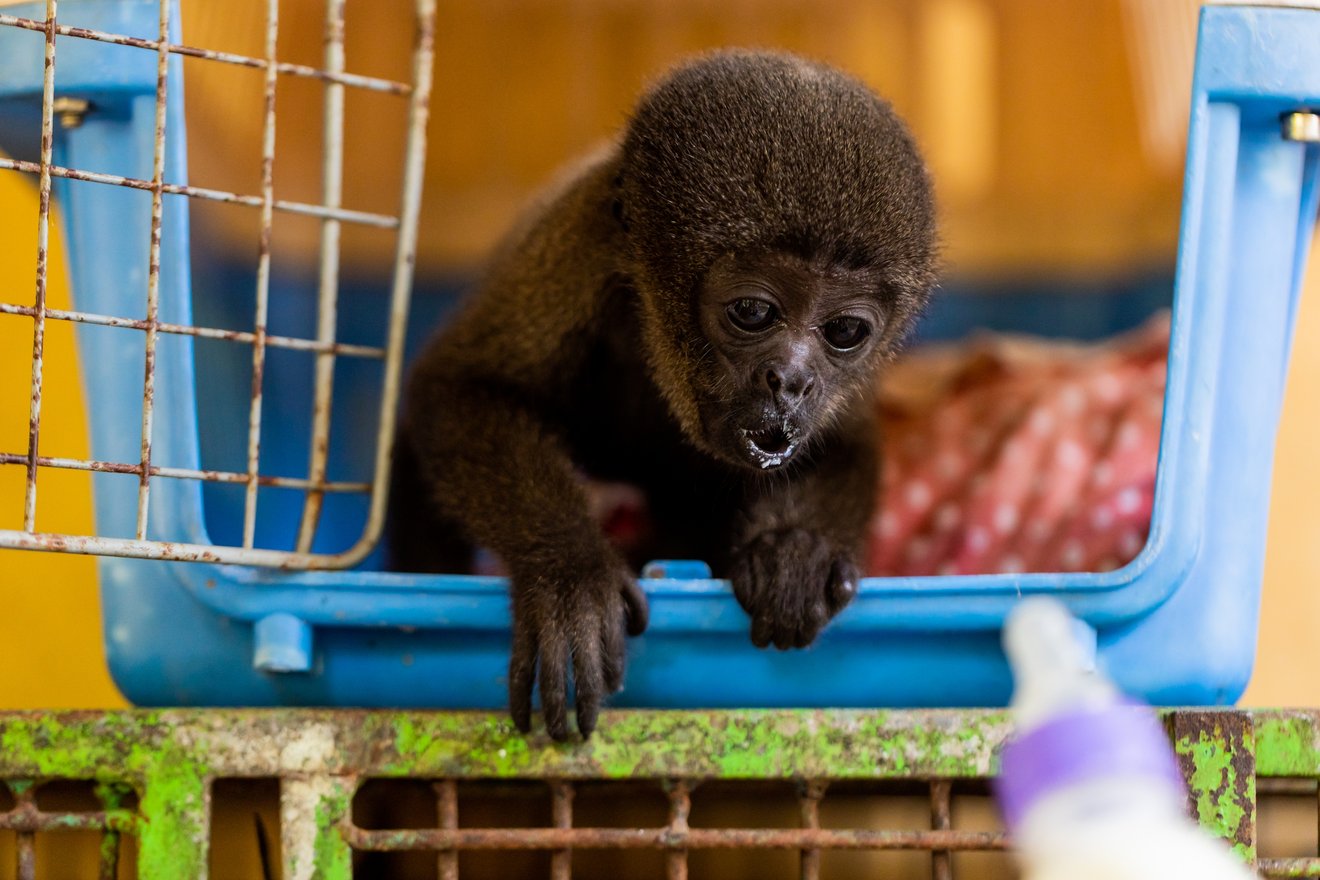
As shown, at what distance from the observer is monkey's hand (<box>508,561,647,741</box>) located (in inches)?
61.2

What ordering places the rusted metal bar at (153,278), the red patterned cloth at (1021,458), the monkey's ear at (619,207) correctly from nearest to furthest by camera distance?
1. the rusted metal bar at (153,278)
2. the monkey's ear at (619,207)
3. the red patterned cloth at (1021,458)

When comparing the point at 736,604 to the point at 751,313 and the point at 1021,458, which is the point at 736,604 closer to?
the point at 751,313

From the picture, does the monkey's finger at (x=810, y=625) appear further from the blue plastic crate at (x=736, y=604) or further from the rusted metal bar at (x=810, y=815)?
the rusted metal bar at (x=810, y=815)

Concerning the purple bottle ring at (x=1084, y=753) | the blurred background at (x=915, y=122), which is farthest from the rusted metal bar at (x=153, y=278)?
the blurred background at (x=915, y=122)

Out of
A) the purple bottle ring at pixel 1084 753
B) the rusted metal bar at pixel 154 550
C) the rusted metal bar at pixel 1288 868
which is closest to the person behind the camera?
the purple bottle ring at pixel 1084 753

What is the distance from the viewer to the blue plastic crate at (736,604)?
1669 millimetres

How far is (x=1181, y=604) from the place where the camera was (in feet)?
5.50

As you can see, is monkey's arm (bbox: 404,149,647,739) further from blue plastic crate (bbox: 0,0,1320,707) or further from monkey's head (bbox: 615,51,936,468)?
monkey's head (bbox: 615,51,936,468)

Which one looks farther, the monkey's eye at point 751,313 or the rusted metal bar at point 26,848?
the monkey's eye at point 751,313

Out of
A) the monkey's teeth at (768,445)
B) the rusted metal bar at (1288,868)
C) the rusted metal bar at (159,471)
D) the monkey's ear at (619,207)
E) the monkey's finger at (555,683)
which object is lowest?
the rusted metal bar at (1288,868)

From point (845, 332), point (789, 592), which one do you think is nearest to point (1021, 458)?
point (845, 332)

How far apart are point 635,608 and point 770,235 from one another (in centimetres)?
55

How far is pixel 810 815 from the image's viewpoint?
1.46 meters

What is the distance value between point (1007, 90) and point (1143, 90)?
0.52 meters
